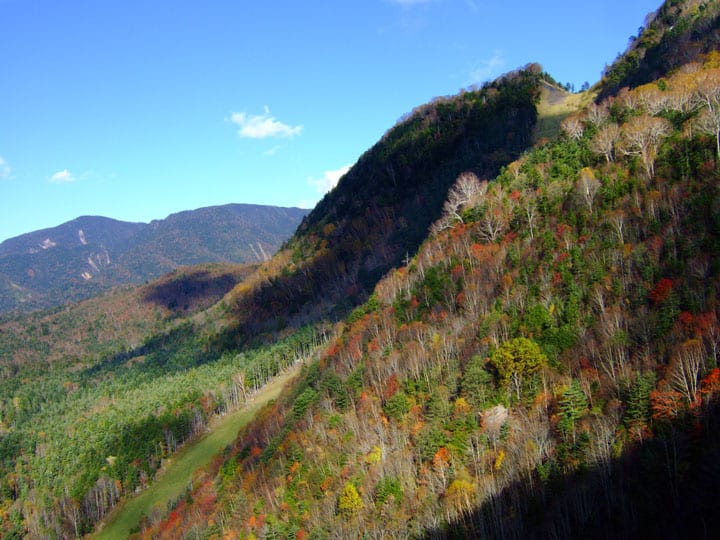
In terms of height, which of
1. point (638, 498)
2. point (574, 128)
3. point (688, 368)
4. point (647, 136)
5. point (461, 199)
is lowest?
point (638, 498)

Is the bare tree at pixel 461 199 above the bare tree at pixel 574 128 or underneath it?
underneath

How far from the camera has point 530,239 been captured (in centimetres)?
7538

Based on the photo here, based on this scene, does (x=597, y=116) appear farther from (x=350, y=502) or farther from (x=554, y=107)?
(x=554, y=107)

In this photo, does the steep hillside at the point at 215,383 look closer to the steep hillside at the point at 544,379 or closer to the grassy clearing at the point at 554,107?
the grassy clearing at the point at 554,107

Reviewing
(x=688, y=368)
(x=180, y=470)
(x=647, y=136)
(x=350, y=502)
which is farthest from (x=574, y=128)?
(x=180, y=470)

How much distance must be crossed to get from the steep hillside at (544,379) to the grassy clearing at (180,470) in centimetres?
1253

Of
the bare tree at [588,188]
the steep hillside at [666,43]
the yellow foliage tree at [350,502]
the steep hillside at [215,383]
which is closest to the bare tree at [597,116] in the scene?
the bare tree at [588,188]

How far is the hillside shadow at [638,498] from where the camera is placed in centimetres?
3331

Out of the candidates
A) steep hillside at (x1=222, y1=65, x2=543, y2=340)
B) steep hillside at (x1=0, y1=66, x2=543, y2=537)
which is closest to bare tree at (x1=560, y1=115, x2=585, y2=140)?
steep hillside at (x1=222, y1=65, x2=543, y2=340)

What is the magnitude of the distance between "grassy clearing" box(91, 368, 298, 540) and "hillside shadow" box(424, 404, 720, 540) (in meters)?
82.9

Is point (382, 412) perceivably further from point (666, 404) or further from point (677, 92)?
point (677, 92)

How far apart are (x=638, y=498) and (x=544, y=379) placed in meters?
17.0

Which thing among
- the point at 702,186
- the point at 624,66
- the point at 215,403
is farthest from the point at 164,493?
the point at 624,66

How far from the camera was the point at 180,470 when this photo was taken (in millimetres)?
116312
